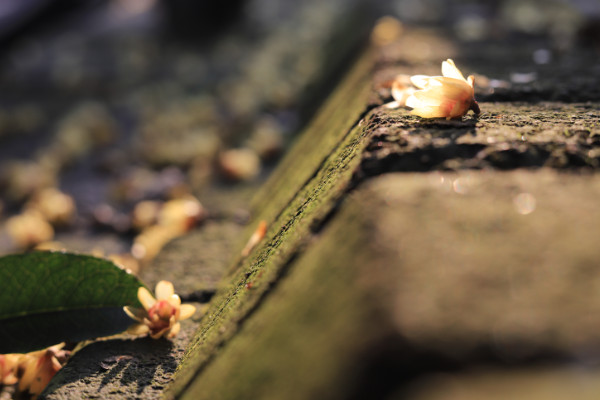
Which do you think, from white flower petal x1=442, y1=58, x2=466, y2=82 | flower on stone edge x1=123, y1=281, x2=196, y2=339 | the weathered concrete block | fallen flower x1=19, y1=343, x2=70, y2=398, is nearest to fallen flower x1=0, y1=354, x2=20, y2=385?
fallen flower x1=19, y1=343, x2=70, y2=398

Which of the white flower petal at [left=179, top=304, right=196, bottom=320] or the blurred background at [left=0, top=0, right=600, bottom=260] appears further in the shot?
the blurred background at [left=0, top=0, right=600, bottom=260]

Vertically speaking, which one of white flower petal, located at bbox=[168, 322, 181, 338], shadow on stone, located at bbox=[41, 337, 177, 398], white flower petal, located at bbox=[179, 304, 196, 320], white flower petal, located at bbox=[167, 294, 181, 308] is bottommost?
shadow on stone, located at bbox=[41, 337, 177, 398]

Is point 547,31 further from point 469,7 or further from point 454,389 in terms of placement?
point 454,389

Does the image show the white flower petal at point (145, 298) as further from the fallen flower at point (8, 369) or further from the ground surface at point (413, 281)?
the fallen flower at point (8, 369)

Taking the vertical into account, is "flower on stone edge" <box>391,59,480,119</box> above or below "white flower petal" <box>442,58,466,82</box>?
below

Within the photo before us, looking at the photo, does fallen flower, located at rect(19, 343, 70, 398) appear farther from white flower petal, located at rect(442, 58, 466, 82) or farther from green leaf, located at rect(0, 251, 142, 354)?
white flower petal, located at rect(442, 58, 466, 82)

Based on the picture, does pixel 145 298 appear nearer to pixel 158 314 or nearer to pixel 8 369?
pixel 158 314

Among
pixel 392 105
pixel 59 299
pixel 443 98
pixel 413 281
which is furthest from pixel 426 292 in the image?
pixel 59 299

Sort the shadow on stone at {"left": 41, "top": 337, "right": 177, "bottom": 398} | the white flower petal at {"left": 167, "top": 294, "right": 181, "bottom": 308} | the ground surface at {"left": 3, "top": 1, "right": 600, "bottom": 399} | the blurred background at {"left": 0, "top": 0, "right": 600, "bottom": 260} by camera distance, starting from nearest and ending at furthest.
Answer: the ground surface at {"left": 3, "top": 1, "right": 600, "bottom": 399}
the shadow on stone at {"left": 41, "top": 337, "right": 177, "bottom": 398}
the white flower petal at {"left": 167, "top": 294, "right": 181, "bottom": 308}
the blurred background at {"left": 0, "top": 0, "right": 600, "bottom": 260}
